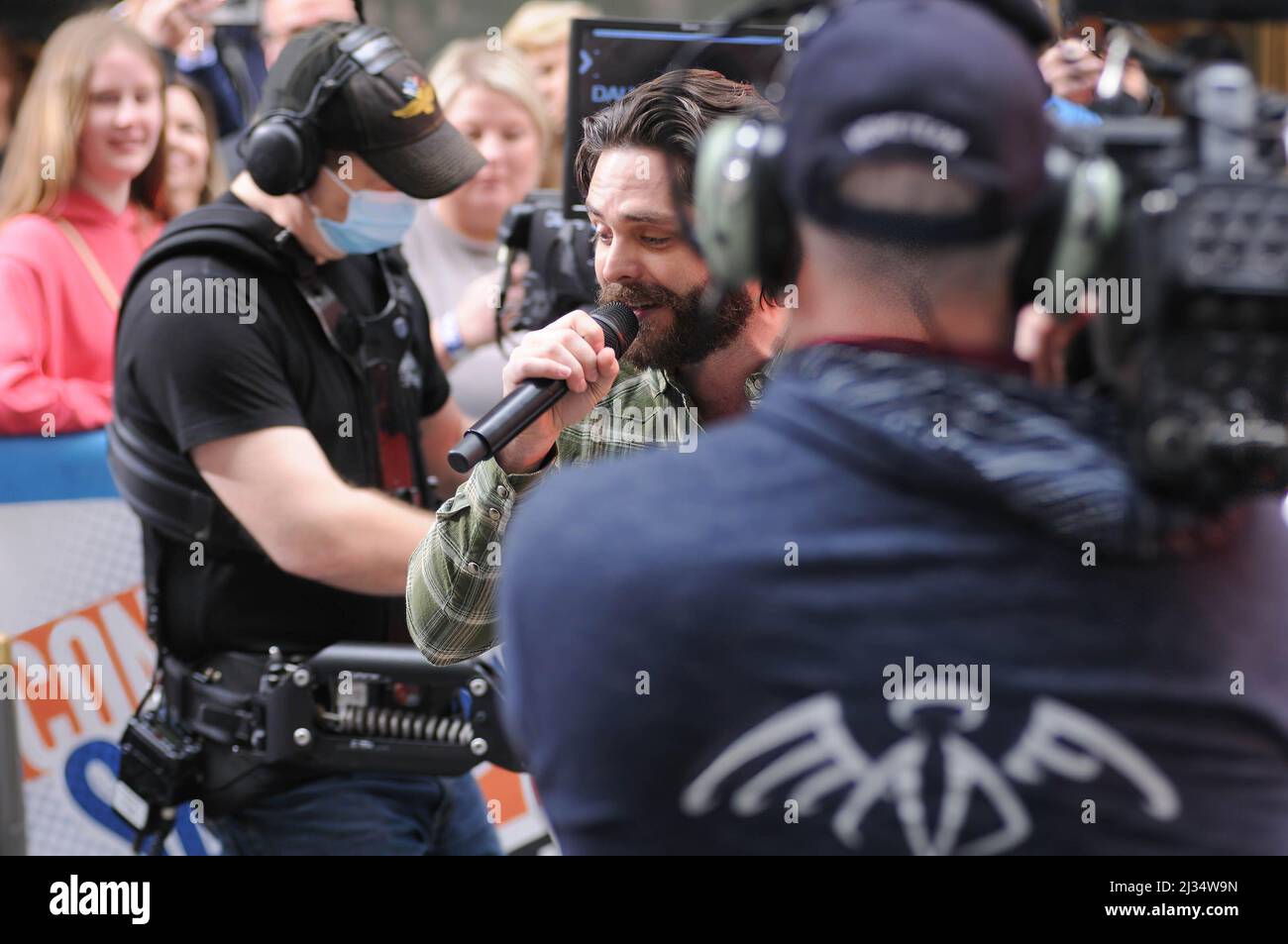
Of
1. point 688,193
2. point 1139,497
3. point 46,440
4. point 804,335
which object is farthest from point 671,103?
point 46,440

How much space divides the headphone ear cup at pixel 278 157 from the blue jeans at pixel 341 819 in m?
0.98

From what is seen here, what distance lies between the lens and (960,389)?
104 centimetres

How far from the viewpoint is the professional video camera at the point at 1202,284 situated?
97 cm

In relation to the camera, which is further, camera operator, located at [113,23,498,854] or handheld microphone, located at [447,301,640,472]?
camera operator, located at [113,23,498,854]

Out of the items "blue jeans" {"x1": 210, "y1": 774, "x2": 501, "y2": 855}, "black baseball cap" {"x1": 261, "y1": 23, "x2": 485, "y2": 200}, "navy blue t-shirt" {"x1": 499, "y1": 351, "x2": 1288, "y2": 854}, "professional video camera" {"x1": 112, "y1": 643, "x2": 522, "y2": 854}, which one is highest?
"black baseball cap" {"x1": 261, "y1": 23, "x2": 485, "y2": 200}

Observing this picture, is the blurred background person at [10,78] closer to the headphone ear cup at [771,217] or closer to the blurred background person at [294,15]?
the blurred background person at [294,15]

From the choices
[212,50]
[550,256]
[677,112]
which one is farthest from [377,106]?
[212,50]

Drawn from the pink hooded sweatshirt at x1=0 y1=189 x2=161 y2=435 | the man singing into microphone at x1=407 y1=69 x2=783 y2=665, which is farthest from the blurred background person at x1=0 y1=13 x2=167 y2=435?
the man singing into microphone at x1=407 y1=69 x2=783 y2=665

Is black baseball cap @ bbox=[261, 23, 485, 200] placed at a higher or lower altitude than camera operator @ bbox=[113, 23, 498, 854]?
higher

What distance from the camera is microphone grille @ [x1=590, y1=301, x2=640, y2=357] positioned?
1979 mm

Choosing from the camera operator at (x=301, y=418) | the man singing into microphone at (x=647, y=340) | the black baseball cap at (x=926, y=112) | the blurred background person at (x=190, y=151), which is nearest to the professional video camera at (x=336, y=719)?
the camera operator at (x=301, y=418)

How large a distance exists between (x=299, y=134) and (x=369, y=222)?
0.18 meters

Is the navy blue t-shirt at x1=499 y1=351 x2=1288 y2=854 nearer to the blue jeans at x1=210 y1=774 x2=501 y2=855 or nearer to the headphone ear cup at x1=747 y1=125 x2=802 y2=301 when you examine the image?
the headphone ear cup at x1=747 y1=125 x2=802 y2=301

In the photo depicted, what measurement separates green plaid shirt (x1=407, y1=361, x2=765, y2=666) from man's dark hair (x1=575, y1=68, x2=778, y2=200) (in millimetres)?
293
